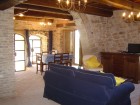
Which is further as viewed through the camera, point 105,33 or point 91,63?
point 105,33

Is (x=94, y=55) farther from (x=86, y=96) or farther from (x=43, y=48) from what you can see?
(x=43, y=48)

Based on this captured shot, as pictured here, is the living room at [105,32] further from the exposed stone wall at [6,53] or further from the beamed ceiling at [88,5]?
the exposed stone wall at [6,53]

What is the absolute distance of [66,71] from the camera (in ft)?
15.4

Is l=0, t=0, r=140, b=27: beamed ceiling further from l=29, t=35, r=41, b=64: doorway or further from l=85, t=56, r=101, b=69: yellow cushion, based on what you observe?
l=29, t=35, r=41, b=64: doorway

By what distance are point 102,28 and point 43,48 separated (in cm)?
543

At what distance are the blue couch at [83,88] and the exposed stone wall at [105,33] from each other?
3.05m

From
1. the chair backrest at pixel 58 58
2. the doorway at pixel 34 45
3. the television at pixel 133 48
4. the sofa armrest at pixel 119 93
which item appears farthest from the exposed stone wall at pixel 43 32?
the sofa armrest at pixel 119 93

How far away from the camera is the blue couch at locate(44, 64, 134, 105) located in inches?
150

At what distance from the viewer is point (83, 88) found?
4.23m

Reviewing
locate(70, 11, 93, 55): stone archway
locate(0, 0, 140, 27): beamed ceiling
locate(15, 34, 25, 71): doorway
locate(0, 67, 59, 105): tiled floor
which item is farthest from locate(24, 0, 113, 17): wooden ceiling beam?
locate(15, 34, 25, 71): doorway

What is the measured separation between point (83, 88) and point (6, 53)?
2298 millimetres

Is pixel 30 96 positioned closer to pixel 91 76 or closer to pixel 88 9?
pixel 91 76

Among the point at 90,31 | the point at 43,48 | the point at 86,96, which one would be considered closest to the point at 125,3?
the point at 90,31

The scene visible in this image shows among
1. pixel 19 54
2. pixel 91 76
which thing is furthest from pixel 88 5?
pixel 19 54
